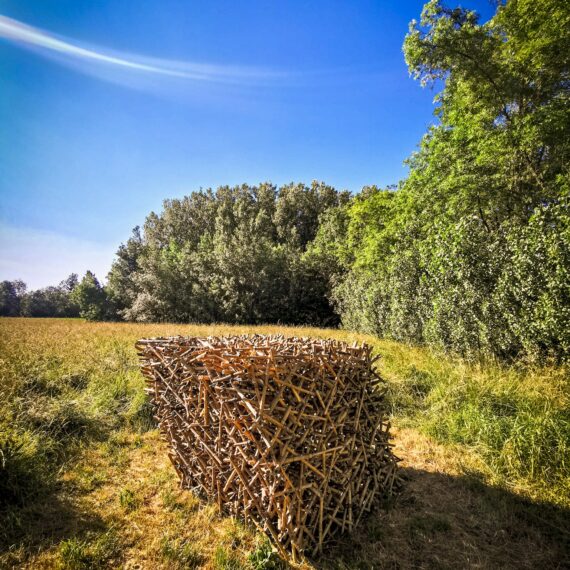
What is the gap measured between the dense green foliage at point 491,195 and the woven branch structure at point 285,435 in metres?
4.51

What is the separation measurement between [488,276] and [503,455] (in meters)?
4.16

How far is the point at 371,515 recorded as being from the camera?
11.0ft

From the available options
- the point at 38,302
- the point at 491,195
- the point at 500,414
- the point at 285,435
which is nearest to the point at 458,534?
the point at 285,435

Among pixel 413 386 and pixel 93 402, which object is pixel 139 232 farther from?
pixel 413 386

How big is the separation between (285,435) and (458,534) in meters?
2.35

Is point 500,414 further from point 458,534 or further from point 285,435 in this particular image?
point 285,435

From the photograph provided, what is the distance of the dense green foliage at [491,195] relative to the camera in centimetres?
567

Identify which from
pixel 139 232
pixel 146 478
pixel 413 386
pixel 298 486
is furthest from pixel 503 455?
pixel 139 232

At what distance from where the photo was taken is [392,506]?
138 inches

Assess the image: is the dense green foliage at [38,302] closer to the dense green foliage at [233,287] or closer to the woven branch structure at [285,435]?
the dense green foliage at [233,287]

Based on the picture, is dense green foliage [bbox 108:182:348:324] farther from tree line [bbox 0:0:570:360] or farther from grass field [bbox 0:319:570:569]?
grass field [bbox 0:319:570:569]

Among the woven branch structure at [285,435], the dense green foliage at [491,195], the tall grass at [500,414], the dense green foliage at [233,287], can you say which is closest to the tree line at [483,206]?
the dense green foliage at [491,195]

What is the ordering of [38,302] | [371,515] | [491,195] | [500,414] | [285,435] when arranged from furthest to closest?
1. [38,302]
2. [491,195]
3. [500,414]
4. [371,515]
5. [285,435]

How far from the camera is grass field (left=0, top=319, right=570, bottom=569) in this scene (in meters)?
2.83
